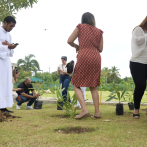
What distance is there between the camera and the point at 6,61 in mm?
3428

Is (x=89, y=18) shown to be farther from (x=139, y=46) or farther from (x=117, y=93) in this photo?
(x=117, y=93)

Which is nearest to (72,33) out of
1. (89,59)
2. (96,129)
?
(89,59)

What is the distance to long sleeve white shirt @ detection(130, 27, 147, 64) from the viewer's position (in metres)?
3.05

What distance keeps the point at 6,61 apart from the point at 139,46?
2379mm

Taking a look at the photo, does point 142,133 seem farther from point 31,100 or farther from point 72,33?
point 31,100

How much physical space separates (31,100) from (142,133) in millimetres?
3561

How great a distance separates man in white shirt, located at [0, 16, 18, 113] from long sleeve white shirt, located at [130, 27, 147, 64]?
2.08 m

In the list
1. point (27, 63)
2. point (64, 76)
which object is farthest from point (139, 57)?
point (27, 63)

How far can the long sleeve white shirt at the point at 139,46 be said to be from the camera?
305 cm

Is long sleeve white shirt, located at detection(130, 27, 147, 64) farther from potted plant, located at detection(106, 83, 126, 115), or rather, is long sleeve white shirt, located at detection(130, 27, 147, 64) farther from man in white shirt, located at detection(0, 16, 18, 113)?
man in white shirt, located at detection(0, 16, 18, 113)

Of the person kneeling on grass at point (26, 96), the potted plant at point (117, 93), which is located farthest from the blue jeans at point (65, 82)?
the potted plant at point (117, 93)

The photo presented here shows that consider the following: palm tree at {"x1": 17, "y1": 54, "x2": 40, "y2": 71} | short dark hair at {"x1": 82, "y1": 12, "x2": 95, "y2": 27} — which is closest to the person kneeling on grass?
short dark hair at {"x1": 82, "y1": 12, "x2": 95, "y2": 27}

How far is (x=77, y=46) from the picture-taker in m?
3.34

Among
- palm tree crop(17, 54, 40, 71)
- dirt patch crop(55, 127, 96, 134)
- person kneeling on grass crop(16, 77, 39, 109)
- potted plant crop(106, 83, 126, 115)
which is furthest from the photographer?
palm tree crop(17, 54, 40, 71)
